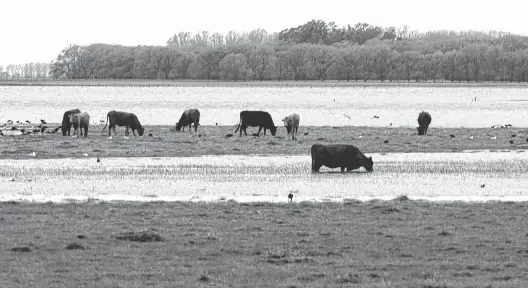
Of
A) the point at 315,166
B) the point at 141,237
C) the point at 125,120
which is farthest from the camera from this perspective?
the point at 125,120

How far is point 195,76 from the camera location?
181m

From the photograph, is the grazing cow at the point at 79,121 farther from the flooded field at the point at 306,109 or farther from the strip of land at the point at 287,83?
the strip of land at the point at 287,83

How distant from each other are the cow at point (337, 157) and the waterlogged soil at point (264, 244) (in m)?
5.75

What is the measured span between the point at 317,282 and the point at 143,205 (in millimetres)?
6774

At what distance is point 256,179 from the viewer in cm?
2069

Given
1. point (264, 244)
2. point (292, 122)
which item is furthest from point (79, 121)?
point (264, 244)

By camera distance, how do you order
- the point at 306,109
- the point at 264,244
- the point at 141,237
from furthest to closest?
the point at 306,109, the point at 141,237, the point at 264,244

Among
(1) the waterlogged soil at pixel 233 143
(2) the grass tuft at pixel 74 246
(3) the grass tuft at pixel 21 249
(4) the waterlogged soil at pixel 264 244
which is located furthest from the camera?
(1) the waterlogged soil at pixel 233 143

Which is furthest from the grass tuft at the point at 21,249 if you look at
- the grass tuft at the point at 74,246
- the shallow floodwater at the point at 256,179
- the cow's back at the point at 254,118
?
the cow's back at the point at 254,118

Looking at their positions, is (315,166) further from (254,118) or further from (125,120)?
(125,120)

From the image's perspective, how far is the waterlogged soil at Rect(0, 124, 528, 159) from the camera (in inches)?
1091

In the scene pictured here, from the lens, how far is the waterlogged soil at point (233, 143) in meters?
27.7

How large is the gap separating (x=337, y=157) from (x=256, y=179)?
2.27 metres

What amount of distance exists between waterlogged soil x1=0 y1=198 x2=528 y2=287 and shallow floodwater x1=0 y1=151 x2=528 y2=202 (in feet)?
6.02
